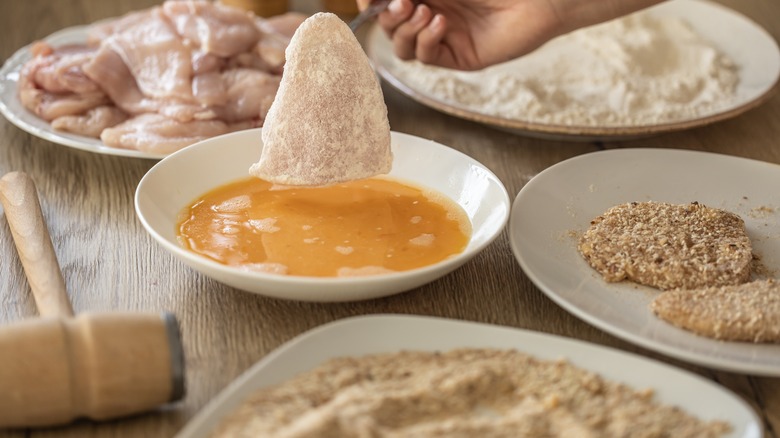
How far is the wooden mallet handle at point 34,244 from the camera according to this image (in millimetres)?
1427

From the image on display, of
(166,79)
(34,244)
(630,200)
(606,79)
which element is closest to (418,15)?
(606,79)

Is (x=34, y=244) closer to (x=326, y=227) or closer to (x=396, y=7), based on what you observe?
(x=326, y=227)

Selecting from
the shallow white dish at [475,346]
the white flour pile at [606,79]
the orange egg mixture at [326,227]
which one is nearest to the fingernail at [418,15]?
the white flour pile at [606,79]

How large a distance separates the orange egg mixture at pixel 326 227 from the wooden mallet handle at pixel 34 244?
0.22m

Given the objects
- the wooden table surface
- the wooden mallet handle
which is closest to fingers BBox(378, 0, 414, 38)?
the wooden table surface

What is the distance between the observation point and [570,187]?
181 centimetres

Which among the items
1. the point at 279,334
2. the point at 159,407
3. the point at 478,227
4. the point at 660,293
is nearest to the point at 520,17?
the point at 478,227

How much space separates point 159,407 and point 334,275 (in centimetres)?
36

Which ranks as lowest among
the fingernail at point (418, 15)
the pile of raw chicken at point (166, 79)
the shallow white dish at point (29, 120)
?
the shallow white dish at point (29, 120)

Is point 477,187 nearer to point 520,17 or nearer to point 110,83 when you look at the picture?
point 520,17

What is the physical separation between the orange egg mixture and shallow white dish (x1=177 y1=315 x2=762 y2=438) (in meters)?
0.18

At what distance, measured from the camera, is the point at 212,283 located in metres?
1.60

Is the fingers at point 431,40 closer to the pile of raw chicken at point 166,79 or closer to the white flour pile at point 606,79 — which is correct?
the white flour pile at point 606,79

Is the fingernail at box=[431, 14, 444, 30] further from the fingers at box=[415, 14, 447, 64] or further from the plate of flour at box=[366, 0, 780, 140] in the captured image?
the plate of flour at box=[366, 0, 780, 140]
